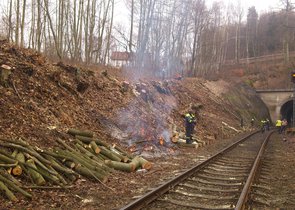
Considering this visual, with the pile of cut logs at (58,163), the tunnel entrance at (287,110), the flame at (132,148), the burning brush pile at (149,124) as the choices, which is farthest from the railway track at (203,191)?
the tunnel entrance at (287,110)

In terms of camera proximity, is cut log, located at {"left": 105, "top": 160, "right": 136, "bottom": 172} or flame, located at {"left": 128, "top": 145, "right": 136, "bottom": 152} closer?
cut log, located at {"left": 105, "top": 160, "right": 136, "bottom": 172}

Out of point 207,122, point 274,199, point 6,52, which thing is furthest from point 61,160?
point 207,122

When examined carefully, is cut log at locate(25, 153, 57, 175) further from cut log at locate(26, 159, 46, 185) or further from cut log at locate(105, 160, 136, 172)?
cut log at locate(105, 160, 136, 172)

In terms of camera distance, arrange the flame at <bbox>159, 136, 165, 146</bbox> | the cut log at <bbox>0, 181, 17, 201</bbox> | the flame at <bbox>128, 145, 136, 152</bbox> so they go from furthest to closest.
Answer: the flame at <bbox>159, 136, 165, 146</bbox> → the flame at <bbox>128, 145, 136, 152</bbox> → the cut log at <bbox>0, 181, 17, 201</bbox>

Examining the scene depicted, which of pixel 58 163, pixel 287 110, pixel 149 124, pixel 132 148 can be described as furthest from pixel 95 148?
pixel 287 110

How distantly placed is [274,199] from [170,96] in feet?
57.8

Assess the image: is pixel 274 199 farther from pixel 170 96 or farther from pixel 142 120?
pixel 170 96

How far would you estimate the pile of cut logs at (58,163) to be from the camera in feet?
23.3

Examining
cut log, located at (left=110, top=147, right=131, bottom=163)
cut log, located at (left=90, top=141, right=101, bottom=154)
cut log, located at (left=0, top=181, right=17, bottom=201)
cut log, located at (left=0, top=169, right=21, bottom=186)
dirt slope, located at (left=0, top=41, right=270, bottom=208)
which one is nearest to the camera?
cut log, located at (left=0, top=181, right=17, bottom=201)

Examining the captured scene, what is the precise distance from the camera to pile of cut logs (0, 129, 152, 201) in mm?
7090

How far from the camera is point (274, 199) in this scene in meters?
7.41

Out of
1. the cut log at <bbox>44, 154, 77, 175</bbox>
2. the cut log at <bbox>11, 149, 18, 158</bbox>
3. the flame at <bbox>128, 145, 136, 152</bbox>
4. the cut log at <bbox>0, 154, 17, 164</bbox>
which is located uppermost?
the cut log at <bbox>11, 149, 18, 158</bbox>

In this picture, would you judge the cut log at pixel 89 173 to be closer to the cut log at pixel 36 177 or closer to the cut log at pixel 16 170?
the cut log at pixel 36 177

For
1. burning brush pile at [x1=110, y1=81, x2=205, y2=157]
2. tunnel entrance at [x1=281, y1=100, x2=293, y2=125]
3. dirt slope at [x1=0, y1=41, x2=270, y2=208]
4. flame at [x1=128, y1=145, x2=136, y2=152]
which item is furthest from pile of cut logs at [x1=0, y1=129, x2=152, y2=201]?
tunnel entrance at [x1=281, y1=100, x2=293, y2=125]
